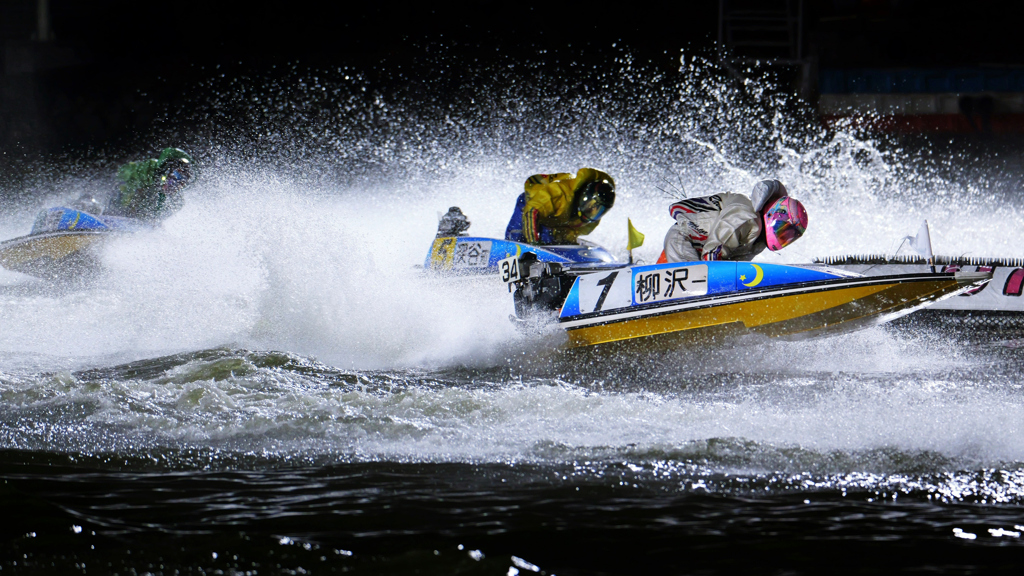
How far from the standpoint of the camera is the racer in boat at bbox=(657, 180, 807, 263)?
5.81m

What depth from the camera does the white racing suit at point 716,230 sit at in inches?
233

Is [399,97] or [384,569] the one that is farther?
[399,97]

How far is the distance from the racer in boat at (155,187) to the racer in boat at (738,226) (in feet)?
22.9

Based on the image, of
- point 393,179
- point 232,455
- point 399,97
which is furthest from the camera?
point 399,97

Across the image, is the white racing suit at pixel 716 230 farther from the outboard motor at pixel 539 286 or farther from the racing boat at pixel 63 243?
the racing boat at pixel 63 243

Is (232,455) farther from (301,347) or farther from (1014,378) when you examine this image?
(1014,378)

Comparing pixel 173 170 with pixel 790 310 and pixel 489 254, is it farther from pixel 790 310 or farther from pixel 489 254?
pixel 790 310

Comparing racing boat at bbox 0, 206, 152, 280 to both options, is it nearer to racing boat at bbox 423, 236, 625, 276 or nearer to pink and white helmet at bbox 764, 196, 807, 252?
racing boat at bbox 423, 236, 625, 276

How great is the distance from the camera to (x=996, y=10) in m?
17.4

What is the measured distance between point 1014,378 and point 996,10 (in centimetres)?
1493

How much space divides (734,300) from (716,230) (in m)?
0.69

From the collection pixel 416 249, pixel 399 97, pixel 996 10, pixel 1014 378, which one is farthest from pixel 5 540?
pixel 996 10

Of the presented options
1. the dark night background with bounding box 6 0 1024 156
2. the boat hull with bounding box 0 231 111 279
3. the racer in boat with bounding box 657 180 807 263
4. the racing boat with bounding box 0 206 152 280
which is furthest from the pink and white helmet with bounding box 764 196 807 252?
the dark night background with bounding box 6 0 1024 156

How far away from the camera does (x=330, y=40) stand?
1927 cm
